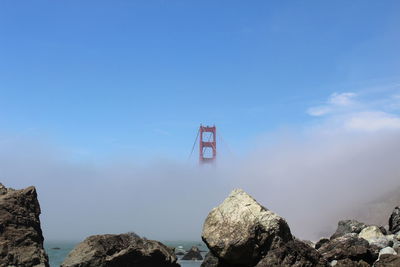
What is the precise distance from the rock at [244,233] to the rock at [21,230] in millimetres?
5859

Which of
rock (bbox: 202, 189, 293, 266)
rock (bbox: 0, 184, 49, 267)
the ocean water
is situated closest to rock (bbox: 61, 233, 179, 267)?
rock (bbox: 0, 184, 49, 267)

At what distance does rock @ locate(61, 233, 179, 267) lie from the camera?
1702cm

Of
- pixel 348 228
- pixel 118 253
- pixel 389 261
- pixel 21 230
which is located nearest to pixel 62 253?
pixel 348 228

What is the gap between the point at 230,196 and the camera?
1627 cm

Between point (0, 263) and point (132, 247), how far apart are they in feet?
13.9

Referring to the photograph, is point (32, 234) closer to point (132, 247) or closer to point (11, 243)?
point (11, 243)

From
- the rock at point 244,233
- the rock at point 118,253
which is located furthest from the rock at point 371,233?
the rock at point 244,233

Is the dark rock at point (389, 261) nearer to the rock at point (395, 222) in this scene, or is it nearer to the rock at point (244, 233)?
the rock at point (244, 233)

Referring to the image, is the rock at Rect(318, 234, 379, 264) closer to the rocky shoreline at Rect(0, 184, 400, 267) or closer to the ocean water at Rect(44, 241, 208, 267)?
the rocky shoreline at Rect(0, 184, 400, 267)

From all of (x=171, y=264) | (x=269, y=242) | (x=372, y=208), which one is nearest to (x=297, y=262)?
(x=269, y=242)

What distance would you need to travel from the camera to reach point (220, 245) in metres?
15.0

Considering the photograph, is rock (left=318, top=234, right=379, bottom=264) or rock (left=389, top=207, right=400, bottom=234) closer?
rock (left=318, top=234, right=379, bottom=264)

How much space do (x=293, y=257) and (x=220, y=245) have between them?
231 centimetres

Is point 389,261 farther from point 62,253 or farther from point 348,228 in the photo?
point 62,253
